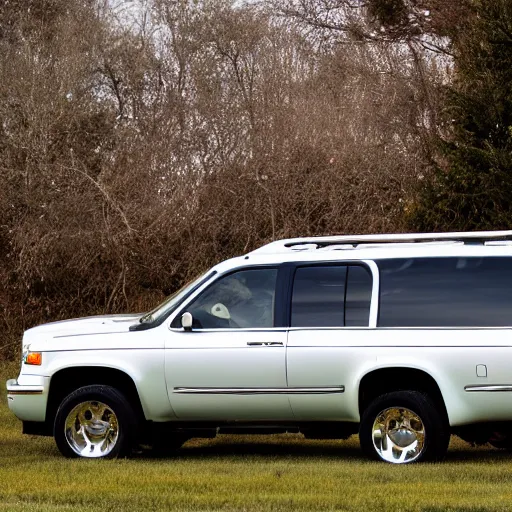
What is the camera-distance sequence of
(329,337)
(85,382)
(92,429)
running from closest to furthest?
1. (329,337)
2. (92,429)
3. (85,382)

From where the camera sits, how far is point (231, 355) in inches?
423

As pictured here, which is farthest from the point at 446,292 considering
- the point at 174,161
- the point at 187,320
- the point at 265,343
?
the point at 174,161

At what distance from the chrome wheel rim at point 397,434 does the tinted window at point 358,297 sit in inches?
31.0

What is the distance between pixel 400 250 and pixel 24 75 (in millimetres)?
13144

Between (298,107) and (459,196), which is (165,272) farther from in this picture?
(459,196)

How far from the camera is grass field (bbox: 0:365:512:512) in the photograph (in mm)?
8336

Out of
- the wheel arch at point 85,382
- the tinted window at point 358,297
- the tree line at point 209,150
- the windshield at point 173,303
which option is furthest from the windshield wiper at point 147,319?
the tree line at point 209,150

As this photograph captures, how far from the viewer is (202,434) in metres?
11.1

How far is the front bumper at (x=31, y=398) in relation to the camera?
11.2 m

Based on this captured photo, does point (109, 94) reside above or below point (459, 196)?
above

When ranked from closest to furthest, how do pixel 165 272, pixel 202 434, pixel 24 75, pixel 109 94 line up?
pixel 202 434
pixel 165 272
pixel 24 75
pixel 109 94

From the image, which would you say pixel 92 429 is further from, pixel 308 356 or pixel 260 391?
pixel 308 356

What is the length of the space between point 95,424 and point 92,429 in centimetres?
5

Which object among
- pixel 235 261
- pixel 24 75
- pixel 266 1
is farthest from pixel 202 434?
pixel 266 1
